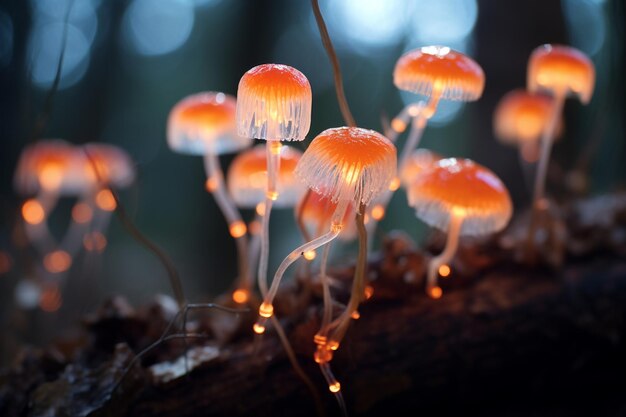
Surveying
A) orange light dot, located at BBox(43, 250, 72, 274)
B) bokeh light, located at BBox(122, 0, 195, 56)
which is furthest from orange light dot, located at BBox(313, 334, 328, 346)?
bokeh light, located at BBox(122, 0, 195, 56)

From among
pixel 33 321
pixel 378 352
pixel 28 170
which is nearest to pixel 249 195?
pixel 378 352

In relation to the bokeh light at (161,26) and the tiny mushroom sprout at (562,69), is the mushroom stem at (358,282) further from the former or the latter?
the bokeh light at (161,26)

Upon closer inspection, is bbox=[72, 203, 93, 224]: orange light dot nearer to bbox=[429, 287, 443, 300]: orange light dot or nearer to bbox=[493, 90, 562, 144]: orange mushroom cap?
bbox=[429, 287, 443, 300]: orange light dot

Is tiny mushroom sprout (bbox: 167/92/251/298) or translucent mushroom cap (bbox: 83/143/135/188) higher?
tiny mushroom sprout (bbox: 167/92/251/298)

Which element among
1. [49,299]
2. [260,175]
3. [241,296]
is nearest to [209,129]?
[260,175]

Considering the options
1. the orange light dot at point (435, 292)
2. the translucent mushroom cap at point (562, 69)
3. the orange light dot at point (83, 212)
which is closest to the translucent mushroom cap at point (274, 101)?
the orange light dot at point (435, 292)

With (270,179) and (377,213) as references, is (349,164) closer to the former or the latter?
(270,179)

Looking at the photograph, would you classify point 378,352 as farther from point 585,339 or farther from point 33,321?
point 33,321
